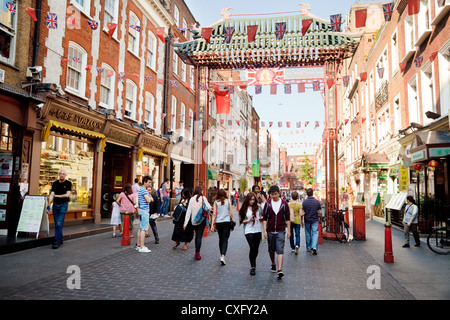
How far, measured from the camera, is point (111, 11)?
1524 cm

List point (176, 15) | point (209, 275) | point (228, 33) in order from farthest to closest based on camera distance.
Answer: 1. point (176, 15)
2. point (228, 33)
3. point (209, 275)

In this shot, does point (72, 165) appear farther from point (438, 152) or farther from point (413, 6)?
point (438, 152)

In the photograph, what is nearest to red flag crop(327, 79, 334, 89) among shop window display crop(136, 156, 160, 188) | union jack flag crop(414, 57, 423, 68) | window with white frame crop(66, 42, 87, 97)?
union jack flag crop(414, 57, 423, 68)

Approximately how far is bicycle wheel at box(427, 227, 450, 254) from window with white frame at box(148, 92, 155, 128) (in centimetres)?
1442

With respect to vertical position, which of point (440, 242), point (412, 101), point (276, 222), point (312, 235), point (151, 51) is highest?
point (151, 51)

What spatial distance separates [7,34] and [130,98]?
733 cm

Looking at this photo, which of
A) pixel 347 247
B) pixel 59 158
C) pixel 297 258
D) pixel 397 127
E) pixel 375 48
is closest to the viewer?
pixel 297 258

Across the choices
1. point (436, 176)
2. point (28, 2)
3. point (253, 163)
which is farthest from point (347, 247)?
point (253, 163)

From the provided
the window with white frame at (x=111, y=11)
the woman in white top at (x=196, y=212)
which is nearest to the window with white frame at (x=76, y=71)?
the window with white frame at (x=111, y=11)

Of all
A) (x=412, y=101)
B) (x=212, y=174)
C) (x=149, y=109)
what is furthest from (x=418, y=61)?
(x=212, y=174)

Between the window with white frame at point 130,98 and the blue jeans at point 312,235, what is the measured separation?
11.0 meters

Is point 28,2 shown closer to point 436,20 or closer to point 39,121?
point 39,121

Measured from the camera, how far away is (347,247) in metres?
10.4

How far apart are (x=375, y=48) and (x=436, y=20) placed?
998cm
